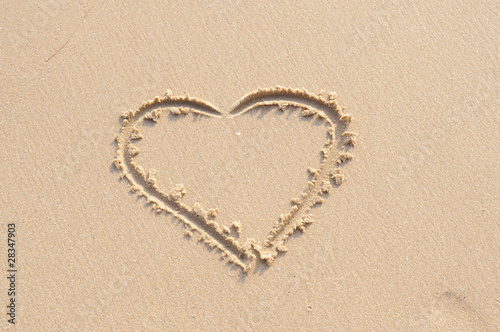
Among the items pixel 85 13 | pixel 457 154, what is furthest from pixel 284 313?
pixel 85 13

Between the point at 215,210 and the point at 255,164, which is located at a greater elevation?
the point at 255,164

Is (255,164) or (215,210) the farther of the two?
(255,164)

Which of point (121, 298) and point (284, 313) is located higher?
point (284, 313)

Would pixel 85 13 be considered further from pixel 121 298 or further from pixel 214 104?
pixel 121 298
